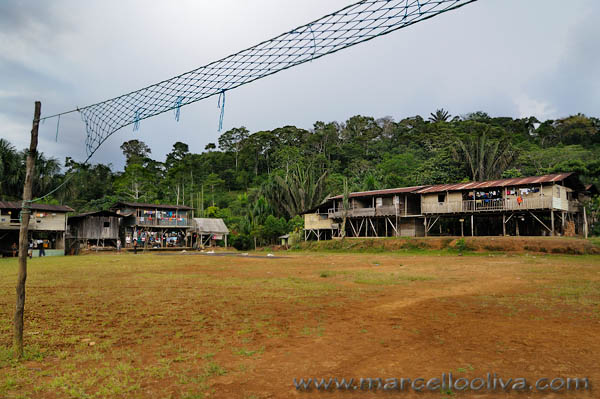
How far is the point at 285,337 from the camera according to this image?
274 inches

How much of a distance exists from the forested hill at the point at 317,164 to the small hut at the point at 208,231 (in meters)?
2.39

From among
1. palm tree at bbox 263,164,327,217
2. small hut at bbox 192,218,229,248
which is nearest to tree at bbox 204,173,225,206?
palm tree at bbox 263,164,327,217

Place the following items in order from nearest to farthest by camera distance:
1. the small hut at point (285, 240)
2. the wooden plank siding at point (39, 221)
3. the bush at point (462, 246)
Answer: the bush at point (462, 246) < the wooden plank siding at point (39, 221) < the small hut at point (285, 240)

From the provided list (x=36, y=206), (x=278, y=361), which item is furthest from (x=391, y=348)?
(x=36, y=206)

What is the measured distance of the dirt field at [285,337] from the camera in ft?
16.3

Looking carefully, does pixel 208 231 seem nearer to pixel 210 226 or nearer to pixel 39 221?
pixel 210 226

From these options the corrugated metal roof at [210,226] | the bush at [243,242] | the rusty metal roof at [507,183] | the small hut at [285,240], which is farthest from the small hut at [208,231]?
the rusty metal roof at [507,183]

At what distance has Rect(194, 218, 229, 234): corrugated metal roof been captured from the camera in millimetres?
50656

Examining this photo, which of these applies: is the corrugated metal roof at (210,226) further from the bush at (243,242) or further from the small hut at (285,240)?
the small hut at (285,240)

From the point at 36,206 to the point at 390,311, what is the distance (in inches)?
1610

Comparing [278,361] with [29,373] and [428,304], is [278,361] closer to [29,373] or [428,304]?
[29,373]

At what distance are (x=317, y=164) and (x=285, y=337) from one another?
6006cm

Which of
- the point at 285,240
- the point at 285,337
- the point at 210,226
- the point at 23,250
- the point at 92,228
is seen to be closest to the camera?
the point at 23,250

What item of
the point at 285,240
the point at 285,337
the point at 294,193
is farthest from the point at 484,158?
the point at 285,337
